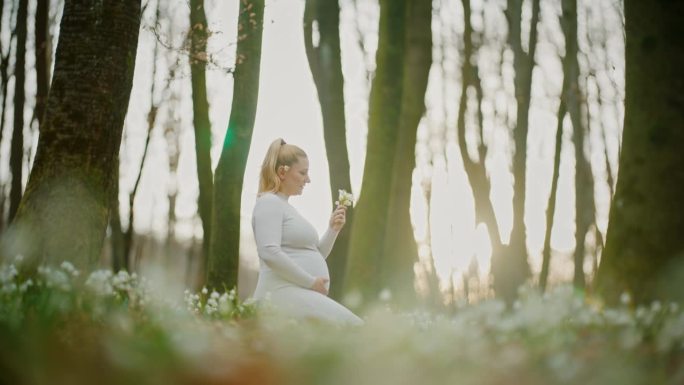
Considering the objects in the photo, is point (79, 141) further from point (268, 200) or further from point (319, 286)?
point (319, 286)

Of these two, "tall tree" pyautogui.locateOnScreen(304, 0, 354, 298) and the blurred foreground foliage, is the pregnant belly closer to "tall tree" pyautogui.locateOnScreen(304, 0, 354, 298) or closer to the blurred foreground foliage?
the blurred foreground foliage

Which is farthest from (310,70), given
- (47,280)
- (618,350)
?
(618,350)

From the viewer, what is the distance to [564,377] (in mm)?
3664

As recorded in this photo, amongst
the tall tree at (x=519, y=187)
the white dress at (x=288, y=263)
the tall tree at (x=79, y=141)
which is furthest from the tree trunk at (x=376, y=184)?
the tall tree at (x=519, y=187)

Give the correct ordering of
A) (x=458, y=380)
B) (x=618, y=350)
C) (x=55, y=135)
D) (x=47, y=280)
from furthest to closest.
Result: 1. (x=55, y=135)
2. (x=47, y=280)
3. (x=618, y=350)
4. (x=458, y=380)

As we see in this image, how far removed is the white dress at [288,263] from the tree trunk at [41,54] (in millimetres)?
11039

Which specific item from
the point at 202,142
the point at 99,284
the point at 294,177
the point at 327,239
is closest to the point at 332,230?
the point at 327,239

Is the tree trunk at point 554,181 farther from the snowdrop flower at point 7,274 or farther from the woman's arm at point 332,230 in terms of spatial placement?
the snowdrop flower at point 7,274

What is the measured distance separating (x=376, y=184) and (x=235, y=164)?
2.29m

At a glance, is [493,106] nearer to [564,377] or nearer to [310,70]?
[310,70]

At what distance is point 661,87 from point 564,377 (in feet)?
14.0

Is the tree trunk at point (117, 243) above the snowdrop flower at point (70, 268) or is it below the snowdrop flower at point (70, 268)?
below

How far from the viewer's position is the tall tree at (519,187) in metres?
19.6

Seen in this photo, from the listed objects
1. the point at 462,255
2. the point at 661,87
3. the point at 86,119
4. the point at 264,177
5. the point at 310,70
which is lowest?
the point at 462,255
